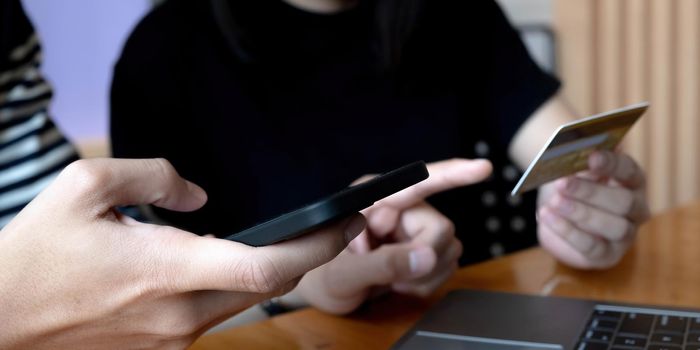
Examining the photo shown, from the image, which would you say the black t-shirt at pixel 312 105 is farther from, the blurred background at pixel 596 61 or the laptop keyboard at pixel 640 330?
the blurred background at pixel 596 61

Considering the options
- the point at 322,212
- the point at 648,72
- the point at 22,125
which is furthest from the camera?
the point at 648,72

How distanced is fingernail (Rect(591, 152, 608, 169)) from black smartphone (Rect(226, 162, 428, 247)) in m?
0.34

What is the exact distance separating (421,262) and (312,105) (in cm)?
41

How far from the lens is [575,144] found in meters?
0.62

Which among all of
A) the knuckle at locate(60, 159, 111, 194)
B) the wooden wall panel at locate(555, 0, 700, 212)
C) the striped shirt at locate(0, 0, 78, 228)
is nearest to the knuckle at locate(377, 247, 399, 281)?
the knuckle at locate(60, 159, 111, 194)

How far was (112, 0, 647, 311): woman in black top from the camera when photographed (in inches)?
38.6

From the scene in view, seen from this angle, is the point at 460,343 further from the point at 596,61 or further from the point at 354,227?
the point at 596,61

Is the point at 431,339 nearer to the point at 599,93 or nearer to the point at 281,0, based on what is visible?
the point at 281,0

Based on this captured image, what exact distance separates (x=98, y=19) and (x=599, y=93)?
3.97 ft

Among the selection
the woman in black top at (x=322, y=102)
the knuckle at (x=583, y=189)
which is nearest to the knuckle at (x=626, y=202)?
the knuckle at (x=583, y=189)

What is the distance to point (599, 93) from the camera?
1.96 m

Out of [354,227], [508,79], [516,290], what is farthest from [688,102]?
[354,227]

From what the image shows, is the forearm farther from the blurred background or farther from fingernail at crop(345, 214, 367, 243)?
the blurred background

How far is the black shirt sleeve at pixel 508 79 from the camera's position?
1025 millimetres
